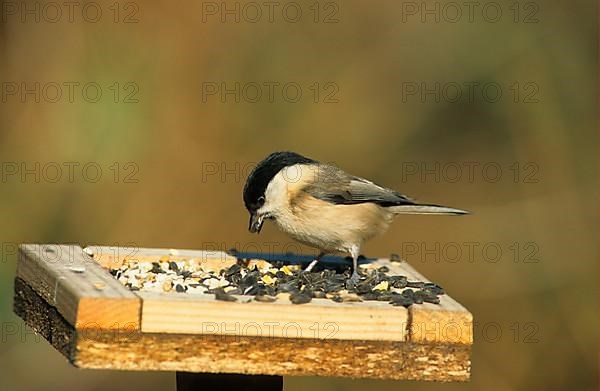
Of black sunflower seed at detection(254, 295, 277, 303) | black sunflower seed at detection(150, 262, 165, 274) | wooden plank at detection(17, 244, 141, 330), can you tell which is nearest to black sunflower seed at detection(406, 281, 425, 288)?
black sunflower seed at detection(254, 295, 277, 303)

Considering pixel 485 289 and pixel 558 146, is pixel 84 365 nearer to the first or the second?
pixel 485 289

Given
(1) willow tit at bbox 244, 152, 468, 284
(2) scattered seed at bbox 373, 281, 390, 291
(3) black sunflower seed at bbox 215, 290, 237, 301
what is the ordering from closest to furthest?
(3) black sunflower seed at bbox 215, 290, 237, 301
(2) scattered seed at bbox 373, 281, 390, 291
(1) willow tit at bbox 244, 152, 468, 284

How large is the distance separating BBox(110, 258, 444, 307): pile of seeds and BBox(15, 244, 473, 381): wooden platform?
0.34ft

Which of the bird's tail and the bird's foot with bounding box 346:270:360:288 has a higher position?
the bird's tail

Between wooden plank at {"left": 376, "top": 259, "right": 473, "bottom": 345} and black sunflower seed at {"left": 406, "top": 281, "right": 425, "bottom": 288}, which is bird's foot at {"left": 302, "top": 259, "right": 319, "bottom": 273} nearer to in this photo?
black sunflower seed at {"left": 406, "top": 281, "right": 425, "bottom": 288}

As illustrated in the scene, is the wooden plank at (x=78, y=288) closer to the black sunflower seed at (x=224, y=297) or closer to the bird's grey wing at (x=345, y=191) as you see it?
the black sunflower seed at (x=224, y=297)

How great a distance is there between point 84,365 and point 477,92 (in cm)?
430

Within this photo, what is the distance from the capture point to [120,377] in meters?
5.67

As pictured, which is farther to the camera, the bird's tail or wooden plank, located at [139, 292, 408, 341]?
the bird's tail

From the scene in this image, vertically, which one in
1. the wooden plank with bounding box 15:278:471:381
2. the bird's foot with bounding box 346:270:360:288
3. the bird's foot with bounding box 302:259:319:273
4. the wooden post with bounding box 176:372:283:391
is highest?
the bird's foot with bounding box 346:270:360:288

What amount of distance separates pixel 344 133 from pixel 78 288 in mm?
3565

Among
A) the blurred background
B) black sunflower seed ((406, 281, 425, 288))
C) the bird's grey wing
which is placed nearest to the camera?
black sunflower seed ((406, 281, 425, 288))

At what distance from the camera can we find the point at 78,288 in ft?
9.89

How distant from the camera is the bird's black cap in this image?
13.3 feet
